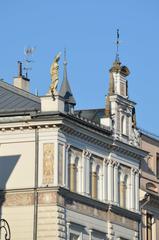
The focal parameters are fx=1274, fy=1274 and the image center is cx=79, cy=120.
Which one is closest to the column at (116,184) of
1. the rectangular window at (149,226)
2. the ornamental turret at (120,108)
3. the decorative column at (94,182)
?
the ornamental turret at (120,108)

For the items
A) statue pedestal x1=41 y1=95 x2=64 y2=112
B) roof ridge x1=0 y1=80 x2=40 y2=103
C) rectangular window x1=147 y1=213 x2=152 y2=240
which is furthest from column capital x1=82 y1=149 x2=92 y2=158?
rectangular window x1=147 y1=213 x2=152 y2=240

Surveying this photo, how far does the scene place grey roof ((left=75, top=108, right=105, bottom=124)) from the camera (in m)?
76.2

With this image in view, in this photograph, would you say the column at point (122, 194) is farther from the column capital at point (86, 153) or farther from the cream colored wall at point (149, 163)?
the column capital at point (86, 153)

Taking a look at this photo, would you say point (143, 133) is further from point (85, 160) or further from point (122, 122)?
point (85, 160)

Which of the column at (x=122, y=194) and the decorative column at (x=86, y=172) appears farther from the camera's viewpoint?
the column at (x=122, y=194)

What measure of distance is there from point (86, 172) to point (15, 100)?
19.4ft

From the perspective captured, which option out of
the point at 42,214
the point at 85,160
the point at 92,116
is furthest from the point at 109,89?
the point at 42,214

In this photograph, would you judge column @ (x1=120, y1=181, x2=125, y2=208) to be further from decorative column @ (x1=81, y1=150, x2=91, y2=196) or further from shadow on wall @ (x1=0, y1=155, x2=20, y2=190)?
shadow on wall @ (x1=0, y1=155, x2=20, y2=190)

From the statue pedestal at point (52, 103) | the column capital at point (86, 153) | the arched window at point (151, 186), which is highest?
the statue pedestal at point (52, 103)

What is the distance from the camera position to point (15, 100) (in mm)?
73438

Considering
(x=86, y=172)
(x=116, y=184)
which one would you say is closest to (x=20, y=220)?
(x=86, y=172)

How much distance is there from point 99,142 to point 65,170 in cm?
467

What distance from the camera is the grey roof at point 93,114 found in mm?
76188

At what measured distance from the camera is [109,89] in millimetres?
77500
